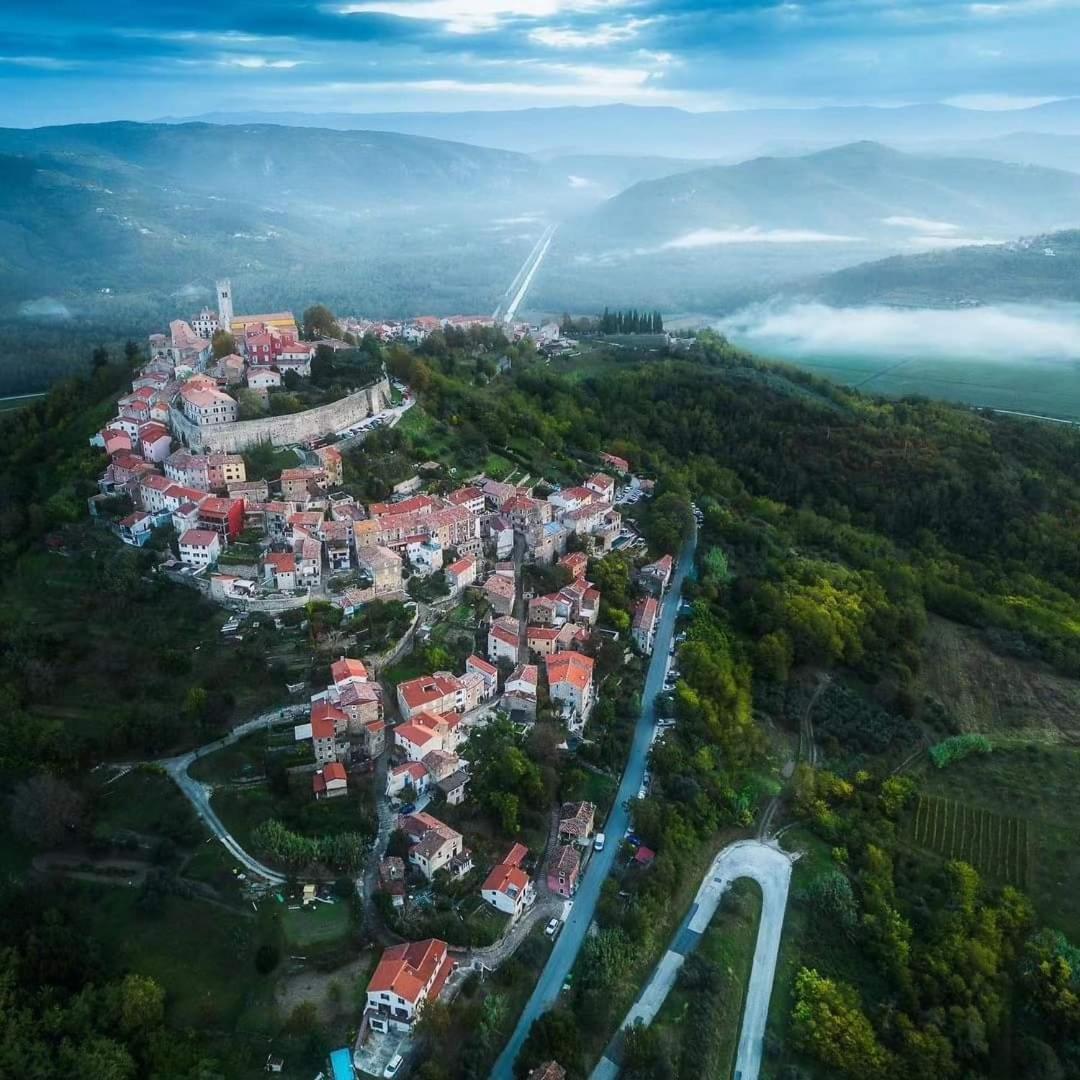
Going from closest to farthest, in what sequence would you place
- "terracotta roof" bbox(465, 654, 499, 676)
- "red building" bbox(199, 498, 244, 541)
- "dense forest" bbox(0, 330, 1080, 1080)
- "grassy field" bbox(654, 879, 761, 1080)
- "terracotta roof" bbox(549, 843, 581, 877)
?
"grassy field" bbox(654, 879, 761, 1080)
"dense forest" bbox(0, 330, 1080, 1080)
"terracotta roof" bbox(549, 843, 581, 877)
"terracotta roof" bbox(465, 654, 499, 676)
"red building" bbox(199, 498, 244, 541)

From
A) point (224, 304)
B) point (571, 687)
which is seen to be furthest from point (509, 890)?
point (224, 304)

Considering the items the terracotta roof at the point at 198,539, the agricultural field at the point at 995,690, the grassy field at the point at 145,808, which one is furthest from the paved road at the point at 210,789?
the agricultural field at the point at 995,690

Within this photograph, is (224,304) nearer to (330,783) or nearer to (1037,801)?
(330,783)

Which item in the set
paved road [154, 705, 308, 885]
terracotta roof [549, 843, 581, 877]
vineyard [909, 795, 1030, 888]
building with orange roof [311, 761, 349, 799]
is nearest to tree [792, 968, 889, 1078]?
terracotta roof [549, 843, 581, 877]

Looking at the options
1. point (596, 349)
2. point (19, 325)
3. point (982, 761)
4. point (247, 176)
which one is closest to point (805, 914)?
point (982, 761)

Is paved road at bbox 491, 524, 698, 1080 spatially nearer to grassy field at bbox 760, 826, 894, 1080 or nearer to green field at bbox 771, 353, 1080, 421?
grassy field at bbox 760, 826, 894, 1080

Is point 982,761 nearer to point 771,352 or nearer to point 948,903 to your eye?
point 948,903

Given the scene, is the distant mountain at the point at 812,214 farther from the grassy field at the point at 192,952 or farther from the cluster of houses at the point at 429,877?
the grassy field at the point at 192,952
